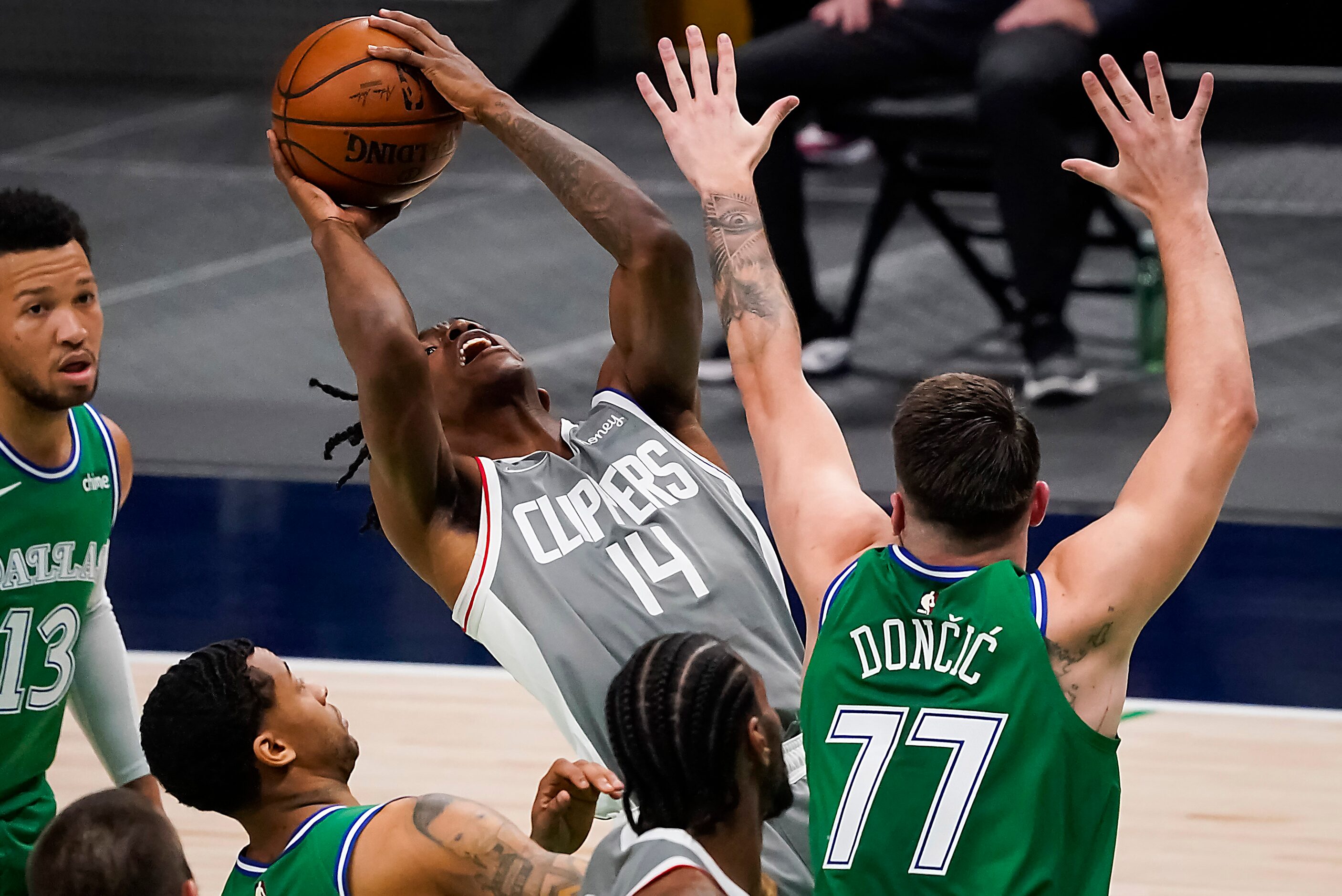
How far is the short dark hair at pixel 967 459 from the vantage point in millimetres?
2432

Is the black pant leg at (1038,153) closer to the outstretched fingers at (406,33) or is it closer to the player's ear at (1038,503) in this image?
the outstretched fingers at (406,33)

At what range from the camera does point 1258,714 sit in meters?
5.26

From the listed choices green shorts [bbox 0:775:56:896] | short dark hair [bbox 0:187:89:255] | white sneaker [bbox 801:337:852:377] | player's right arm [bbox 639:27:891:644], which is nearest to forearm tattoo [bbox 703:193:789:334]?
player's right arm [bbox 639:27:891:644]

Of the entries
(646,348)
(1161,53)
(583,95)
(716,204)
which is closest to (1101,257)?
(1161,53)

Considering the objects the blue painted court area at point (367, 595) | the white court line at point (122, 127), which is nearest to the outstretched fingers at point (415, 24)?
the blue painted court area at point (367, 595)

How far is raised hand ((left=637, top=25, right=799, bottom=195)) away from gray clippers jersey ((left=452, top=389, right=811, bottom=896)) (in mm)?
730

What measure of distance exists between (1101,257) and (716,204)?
22.7 feet

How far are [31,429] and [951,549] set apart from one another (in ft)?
6.35

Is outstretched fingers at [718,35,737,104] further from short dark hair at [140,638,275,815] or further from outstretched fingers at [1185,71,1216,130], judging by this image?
short dark hair at [140,638,275,815]

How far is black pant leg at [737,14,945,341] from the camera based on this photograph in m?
7.50

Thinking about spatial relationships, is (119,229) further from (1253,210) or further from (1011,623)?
(1011,623)

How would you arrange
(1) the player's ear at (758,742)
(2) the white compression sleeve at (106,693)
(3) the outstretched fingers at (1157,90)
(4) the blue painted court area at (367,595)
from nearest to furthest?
(1) the player's ear at (758,742) → (3) the outstretched fingers at (1157,90) → (2) the white compression sleeve at (106,693) → (4) the blue painted court area at (367,595)

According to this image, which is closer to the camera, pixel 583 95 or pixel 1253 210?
pixel 1253 210

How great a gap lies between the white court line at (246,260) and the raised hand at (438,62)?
543cm
